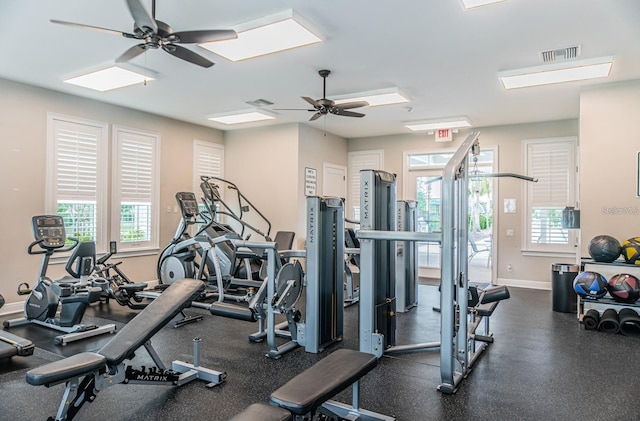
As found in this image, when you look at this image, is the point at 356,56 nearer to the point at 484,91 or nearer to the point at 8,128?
the point at 484,91

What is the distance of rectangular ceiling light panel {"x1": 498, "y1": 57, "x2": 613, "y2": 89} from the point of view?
4242mm

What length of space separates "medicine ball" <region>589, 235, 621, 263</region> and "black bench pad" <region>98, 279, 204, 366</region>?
426 centimetres

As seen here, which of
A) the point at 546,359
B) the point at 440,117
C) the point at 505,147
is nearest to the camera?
the point at 546,359

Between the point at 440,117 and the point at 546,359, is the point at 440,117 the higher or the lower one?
the higher one

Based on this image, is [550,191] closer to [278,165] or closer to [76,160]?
[278,165]

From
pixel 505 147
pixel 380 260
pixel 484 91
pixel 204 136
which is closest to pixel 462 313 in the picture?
pixel 380 260

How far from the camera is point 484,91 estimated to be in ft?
17.8

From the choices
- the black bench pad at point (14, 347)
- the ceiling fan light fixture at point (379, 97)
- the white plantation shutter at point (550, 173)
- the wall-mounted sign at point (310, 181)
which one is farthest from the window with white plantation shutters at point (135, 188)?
the white plantation shutter at point (550, 173)

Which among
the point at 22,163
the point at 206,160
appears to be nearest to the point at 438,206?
the point at 206,160

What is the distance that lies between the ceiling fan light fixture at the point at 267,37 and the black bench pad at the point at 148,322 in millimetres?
2108

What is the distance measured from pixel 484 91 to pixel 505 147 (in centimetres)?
236

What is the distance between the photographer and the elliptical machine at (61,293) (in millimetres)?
4219

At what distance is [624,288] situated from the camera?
4441 mm

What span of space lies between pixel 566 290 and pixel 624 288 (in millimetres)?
957
